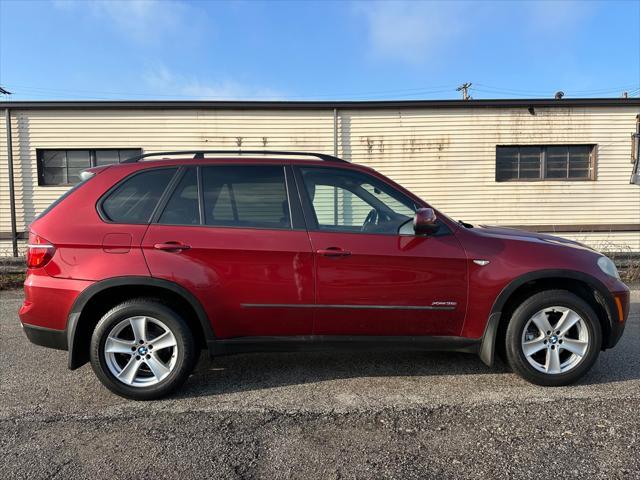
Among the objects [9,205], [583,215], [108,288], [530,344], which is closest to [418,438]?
[530,344]

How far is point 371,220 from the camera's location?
11.1ft

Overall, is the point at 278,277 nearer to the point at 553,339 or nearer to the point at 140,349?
the point at 140,349

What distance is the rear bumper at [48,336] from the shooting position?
3131 mm

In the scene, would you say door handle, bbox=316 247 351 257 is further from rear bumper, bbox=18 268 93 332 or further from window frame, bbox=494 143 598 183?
Answer: window frame, bbox=494 143 598 183

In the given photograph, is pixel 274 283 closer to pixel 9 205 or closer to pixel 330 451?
pixel 330 451

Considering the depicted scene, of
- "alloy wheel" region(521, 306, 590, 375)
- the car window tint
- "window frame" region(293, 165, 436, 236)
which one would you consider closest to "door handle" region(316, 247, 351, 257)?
"window frame" region(293, 165, 436, 236)

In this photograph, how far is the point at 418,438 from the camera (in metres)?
2.64

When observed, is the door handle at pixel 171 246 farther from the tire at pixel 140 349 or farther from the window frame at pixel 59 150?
the window frame at pixel 59 150

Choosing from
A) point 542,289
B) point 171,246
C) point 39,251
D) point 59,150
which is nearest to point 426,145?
point 542,289

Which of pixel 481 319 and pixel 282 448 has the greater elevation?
pixel 481 319

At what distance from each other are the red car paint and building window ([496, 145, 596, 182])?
310 inches

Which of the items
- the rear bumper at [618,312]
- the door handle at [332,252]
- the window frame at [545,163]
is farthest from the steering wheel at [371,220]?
the window frame at [545,163]

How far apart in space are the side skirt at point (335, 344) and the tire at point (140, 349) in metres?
0.24

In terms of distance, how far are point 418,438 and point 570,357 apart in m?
1.58
